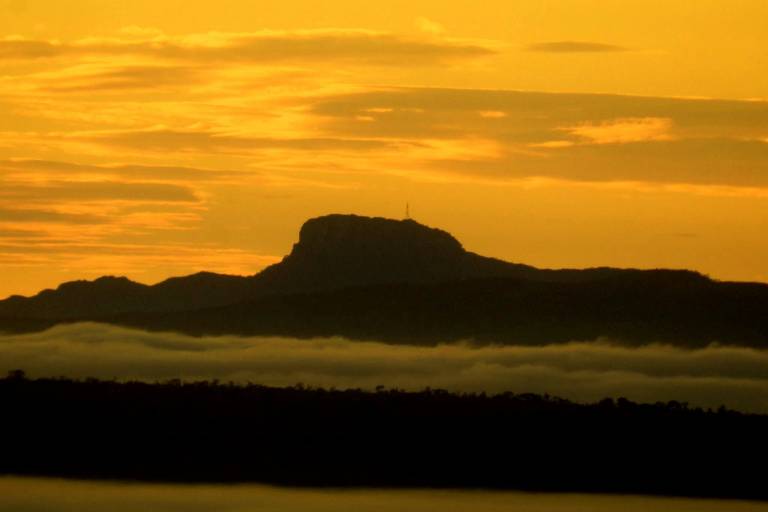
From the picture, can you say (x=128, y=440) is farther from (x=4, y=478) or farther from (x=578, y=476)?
(x=578, y=476)

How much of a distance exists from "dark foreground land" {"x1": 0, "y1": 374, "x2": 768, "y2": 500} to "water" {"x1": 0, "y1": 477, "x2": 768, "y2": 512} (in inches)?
122

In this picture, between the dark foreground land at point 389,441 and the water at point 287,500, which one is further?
the dark foreground land at point 389,441

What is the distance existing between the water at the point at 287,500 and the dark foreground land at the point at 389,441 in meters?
3.10

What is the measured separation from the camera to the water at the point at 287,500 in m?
56.2

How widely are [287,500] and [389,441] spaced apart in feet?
44.9

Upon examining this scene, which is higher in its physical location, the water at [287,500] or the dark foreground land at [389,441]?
the dark foreground land at [389,441]

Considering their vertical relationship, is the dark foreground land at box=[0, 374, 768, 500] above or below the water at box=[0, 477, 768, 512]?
above

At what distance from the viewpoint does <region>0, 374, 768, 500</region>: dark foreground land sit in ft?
222

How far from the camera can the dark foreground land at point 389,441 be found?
222ft

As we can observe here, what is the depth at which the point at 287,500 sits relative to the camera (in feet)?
193

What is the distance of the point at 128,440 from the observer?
2926 inches

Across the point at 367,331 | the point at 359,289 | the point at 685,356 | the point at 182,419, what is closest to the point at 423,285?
the point at 359,289

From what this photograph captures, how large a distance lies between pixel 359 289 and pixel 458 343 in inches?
992

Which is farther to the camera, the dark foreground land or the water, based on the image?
the dark foreground land
